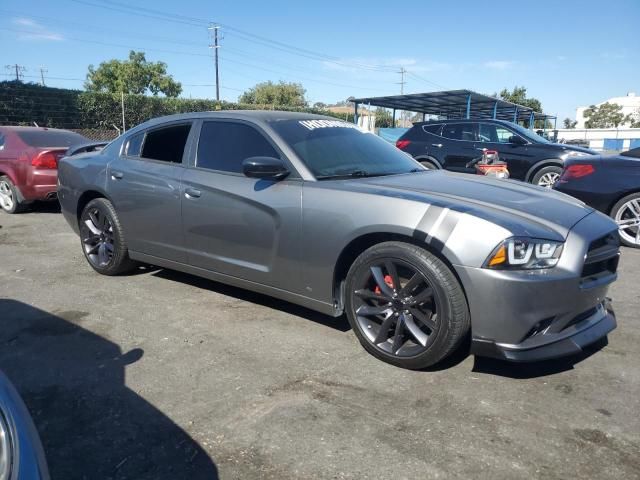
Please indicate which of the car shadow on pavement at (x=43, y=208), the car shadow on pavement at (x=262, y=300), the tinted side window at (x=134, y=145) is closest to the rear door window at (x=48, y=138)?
the car shadow on pavement at (x=43, y=208)

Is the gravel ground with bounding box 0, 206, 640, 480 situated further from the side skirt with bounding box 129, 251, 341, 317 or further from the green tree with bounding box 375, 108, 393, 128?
the green tree with bounding box 375, 108, 393, 128

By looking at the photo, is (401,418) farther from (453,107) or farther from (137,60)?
(137,60)

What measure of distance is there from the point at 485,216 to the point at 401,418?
1.16 metres

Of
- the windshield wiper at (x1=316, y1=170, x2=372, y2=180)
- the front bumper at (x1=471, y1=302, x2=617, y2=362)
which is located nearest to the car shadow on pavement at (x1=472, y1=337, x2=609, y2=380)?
the front bumper at (x1=471, y1=302, x2=617, y2=362)

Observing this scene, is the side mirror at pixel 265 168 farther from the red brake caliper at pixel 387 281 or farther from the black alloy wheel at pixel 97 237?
the black alloy wheel at pixel 97 237

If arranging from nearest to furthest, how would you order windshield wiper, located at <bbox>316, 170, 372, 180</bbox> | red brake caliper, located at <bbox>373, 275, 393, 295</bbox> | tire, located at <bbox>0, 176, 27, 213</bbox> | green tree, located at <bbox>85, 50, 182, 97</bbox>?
red brake caliper, located at <bbox>373, 275, 393, 295</bbox>
windshield wiper, located at <bbox>316, 170, 372, 180</bbox>
tire, located at <bbox>0, 176, 27, 213</bbox>
green tree, located at <bbox>85, 50, 182, 97</bbox>

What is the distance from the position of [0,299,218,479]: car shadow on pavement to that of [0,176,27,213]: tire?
5.51 metres

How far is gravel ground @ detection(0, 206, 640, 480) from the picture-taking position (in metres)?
2.25

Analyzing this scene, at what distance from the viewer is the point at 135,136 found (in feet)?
15.9

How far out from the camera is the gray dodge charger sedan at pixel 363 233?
2754 millimetres

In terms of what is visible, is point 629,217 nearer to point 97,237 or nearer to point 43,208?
point 97,237

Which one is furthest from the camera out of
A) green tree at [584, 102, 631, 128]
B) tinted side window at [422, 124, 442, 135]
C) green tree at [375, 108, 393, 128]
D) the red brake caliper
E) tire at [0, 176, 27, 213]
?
green tree at [584, 102, 631, 128]

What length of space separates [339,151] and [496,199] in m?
1.28

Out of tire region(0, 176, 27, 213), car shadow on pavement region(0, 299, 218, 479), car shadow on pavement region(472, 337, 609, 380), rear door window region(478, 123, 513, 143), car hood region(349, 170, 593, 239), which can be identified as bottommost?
car shadow on pavement region(0, 299, 218, 479)
